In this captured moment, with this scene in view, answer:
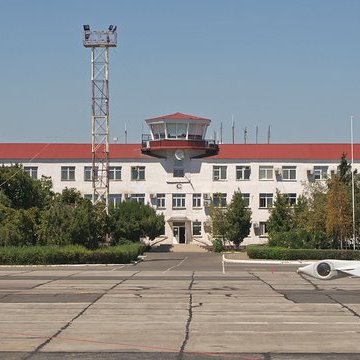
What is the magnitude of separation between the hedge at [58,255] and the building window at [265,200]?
3863 centimetres

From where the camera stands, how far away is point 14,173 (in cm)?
7188

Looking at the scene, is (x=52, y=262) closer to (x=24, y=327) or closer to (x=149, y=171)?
(x=24, y=327)

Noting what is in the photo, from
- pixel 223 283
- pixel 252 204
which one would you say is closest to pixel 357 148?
pixel 252 204

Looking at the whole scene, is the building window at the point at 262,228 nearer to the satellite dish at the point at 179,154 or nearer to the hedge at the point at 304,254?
the satellite dish at the point at 179,154

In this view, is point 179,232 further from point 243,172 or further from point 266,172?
point 266,172

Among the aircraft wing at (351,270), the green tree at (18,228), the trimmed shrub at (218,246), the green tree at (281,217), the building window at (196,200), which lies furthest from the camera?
the building window at (196,200)

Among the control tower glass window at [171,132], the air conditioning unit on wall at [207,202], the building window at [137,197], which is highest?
the control tower glass window at [171,132]

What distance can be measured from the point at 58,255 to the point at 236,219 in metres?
33.0

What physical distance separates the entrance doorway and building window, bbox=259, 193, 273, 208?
9068mm

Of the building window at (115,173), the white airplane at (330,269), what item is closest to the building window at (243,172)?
the building window at (115,173)

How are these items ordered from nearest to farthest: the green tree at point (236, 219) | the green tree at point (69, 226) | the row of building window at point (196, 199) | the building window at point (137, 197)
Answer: the green tree at point (69, 226) < the green tree at point (236, 219) < the row of building window at point (196, 199) < the building window at point (137, 197)

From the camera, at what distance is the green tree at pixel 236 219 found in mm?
79938

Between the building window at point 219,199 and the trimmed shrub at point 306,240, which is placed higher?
the building window at point 219,199

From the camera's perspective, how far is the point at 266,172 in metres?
89.8
